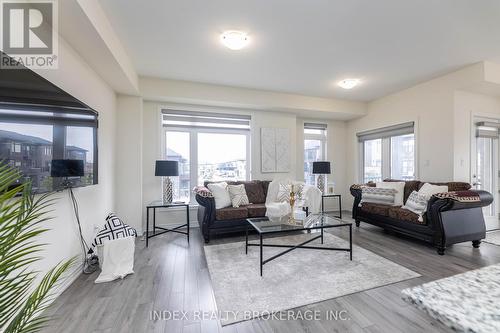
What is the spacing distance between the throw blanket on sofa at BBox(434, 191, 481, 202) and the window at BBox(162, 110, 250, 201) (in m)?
3.22

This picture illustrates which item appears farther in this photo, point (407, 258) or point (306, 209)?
point (306, 209)

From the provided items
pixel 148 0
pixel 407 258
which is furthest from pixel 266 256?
pixel 148 0

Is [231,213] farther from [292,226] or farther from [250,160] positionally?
[250,160]

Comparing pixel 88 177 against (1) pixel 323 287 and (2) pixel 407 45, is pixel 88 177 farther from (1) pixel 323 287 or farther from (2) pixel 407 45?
(2) pixel 407 45

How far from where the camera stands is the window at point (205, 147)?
4.30 m

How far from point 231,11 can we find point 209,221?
2729 mm

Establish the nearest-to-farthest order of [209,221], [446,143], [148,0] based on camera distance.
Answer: [148,0] → [209,221] → [446,143]

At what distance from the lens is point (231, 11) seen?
217 cm

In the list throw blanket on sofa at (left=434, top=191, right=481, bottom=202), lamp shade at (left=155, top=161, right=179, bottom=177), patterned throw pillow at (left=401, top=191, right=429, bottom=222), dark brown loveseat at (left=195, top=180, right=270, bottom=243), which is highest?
lamp shade at (left=155, top=161, right=179, bottom=177)

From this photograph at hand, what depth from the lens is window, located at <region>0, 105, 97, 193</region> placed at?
1357 millimetres

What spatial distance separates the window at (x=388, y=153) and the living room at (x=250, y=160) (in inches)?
1.4

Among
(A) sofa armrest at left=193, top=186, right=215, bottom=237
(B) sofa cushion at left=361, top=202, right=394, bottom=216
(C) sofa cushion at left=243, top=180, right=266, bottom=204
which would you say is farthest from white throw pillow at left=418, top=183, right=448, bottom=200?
(A) sofa armrest at left=193, top=186, right=215, bottom=237

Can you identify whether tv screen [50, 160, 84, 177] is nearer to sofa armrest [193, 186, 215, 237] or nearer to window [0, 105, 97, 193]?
window [0, 105, 97, 193]

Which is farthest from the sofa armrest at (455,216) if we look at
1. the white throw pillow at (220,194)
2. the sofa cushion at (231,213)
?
the white throw pillow at (220,194)
